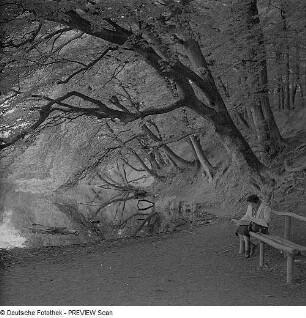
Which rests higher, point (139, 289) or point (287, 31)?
point (287, 31)

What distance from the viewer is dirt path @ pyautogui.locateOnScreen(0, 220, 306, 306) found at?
15.6 ft

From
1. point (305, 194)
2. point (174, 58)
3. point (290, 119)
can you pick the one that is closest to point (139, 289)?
point (174, 58)

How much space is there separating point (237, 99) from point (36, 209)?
889 cm

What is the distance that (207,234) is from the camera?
804cm

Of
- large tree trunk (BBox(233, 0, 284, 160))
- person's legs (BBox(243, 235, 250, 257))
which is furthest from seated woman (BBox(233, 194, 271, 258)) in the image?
large tree trunk (BBox(233, 0, 284, 160))

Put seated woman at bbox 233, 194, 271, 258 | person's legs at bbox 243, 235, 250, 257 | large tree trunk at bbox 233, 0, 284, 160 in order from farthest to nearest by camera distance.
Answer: large tree trunk at bbox 233, 0, 284, 160 < person's legs at bbox 243, 235, 250, 257 < seated woman at bbox 233, 194, 271, 258

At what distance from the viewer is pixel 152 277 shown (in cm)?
559

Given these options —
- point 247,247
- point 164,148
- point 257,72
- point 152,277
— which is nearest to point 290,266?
point 247,247

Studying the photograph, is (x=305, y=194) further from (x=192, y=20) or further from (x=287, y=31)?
(x=192, y=20)

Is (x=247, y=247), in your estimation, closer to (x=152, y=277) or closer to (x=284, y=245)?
(x=284, y=245)

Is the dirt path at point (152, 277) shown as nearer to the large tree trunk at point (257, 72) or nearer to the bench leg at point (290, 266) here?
the bench leg at point (290, 266)

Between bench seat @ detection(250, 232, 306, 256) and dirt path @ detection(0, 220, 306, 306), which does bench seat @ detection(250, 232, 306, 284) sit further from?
dirt path @ detection(0, 220, 306, 306)

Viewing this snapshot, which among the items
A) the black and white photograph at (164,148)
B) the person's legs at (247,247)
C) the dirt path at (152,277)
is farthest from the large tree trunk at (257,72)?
the person's legs at (247,247)

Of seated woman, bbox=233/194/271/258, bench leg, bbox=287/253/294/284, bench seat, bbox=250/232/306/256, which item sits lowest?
bench leg, bbox=287/253/294/284
